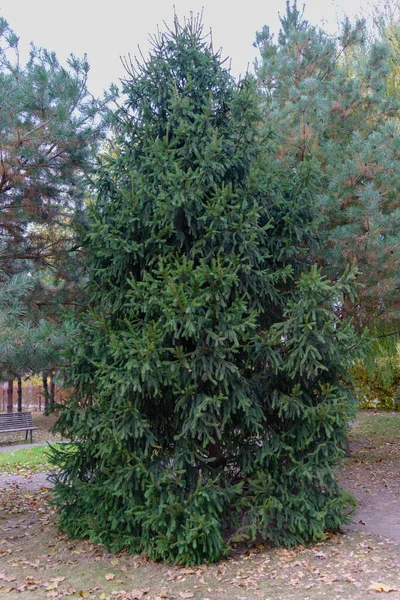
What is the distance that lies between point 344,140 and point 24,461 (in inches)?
308

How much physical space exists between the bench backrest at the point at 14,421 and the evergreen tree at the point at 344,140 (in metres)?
8.96

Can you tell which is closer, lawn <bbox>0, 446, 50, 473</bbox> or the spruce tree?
the spruce tree

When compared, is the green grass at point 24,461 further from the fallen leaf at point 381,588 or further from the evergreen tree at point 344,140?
the fallen leaf at point 381,588

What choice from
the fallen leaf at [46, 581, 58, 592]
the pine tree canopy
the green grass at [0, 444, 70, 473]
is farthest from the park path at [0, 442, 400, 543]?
the pine tree canopy

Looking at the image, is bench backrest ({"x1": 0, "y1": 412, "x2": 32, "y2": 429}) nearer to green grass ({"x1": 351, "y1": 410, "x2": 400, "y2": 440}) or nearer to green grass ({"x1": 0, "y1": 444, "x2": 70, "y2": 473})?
green grass ({"x1": 0, "y1": 444, "x2": 70, "y2": 473})

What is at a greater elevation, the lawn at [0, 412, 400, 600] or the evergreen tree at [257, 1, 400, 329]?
the evergreen tree at [257, 1, 400, 329]

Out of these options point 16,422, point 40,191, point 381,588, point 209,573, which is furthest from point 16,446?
point 381,588

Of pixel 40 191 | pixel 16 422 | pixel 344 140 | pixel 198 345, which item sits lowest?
pixel 16 422

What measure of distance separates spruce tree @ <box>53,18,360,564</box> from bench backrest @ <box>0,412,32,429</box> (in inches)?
334

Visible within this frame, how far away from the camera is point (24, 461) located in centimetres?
1026

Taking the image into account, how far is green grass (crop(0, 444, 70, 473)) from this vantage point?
9656 millimetres

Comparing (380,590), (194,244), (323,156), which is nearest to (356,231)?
(323,156)

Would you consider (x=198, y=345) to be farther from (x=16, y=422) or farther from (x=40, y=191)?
(x=16, y=422)

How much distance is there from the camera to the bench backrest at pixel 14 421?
13156 millimetres
